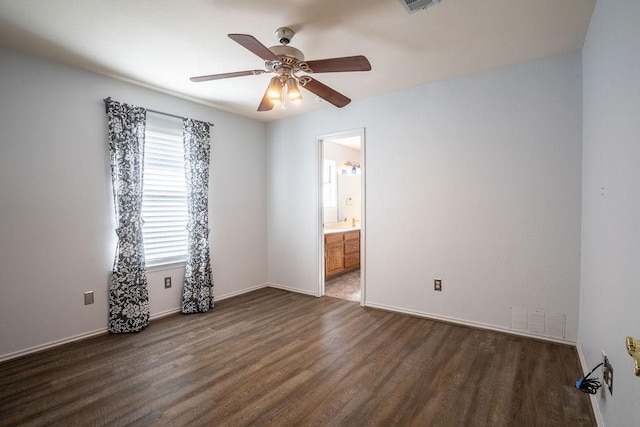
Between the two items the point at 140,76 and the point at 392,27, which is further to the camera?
the point at 140,76

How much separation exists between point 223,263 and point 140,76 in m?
2.47

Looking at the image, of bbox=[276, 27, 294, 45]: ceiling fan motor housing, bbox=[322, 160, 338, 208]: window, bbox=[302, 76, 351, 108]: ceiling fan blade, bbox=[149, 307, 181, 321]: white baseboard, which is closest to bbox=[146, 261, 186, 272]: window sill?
bbox=[149, 307, 181, 321]: white baseboard

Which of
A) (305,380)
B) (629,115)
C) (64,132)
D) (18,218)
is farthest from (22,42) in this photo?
(629,115)

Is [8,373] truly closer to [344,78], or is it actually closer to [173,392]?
[173,392]

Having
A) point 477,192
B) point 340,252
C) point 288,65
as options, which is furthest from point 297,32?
point 340,252

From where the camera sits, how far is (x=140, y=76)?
313 cm

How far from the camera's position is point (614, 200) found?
1.59m

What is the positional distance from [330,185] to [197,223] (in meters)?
3.30

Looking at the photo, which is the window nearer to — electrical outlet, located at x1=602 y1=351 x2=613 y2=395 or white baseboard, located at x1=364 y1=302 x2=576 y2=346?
white baseboard, located at x1=364 y1=302 x2=576 y2=346

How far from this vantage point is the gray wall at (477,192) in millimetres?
2697

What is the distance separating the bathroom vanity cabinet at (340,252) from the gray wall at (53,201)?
2578mm

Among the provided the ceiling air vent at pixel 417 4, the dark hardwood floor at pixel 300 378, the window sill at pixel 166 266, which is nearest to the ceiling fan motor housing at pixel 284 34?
the ceiling air vent at pixel 417 4

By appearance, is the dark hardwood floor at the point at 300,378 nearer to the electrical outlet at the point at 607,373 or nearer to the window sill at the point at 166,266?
the electrical outlet at the point at 607,373

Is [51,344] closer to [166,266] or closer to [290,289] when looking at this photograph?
[166,266]
